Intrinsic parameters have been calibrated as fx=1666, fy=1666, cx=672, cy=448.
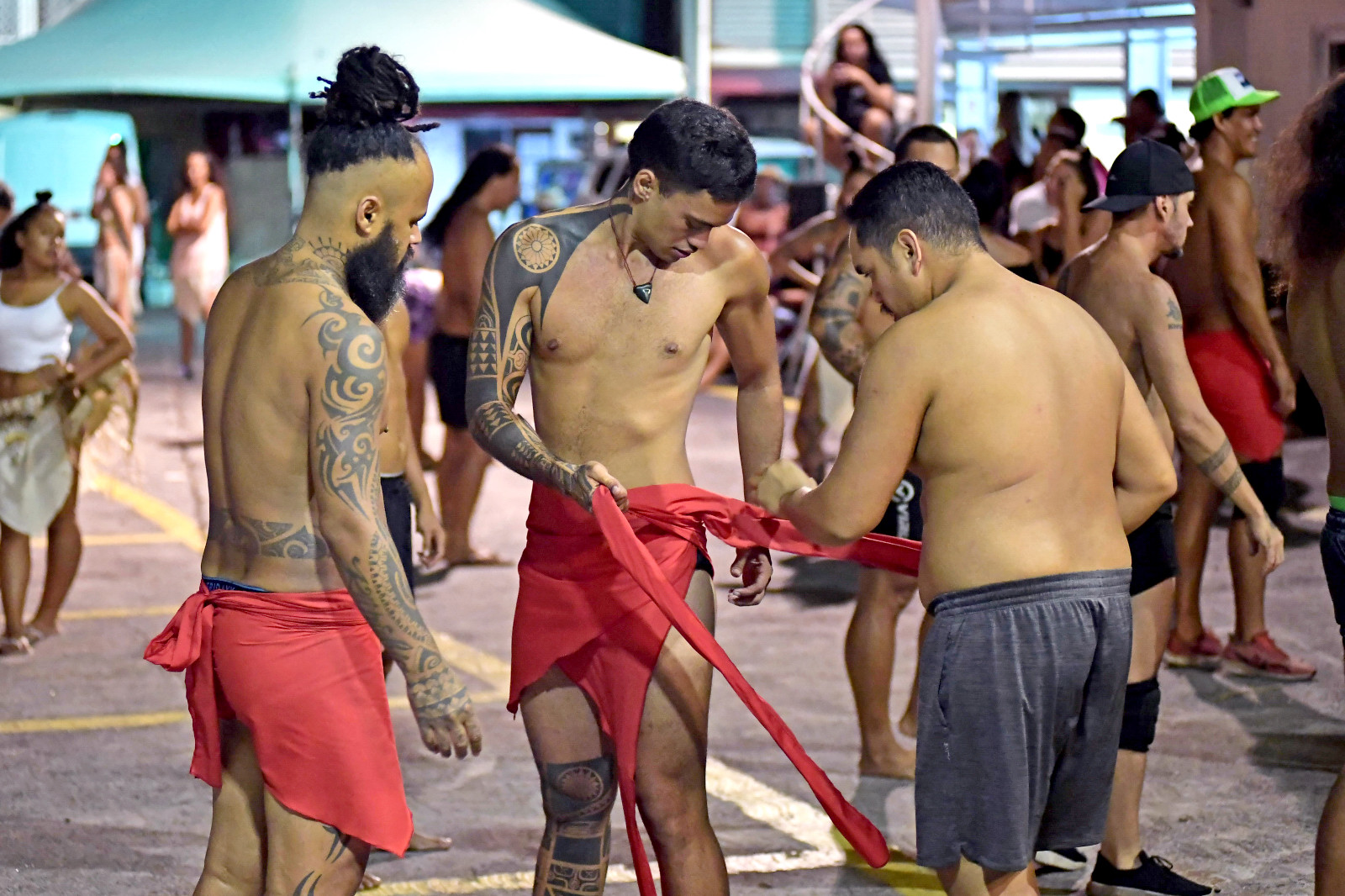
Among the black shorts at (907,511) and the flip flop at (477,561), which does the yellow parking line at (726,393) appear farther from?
the black shorts at (907,511)

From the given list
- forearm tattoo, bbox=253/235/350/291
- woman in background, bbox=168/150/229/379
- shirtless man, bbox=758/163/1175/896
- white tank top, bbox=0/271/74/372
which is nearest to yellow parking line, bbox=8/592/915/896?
shirtless man, bbox=758/163/1175/896

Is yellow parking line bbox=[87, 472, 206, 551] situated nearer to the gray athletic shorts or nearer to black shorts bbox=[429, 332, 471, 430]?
black shorts bbox=[429, 332, 471, 430]

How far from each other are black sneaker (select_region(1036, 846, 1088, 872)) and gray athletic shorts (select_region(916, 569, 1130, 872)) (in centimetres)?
156

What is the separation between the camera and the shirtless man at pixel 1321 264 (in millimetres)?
3979

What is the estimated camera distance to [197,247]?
16.2 meters

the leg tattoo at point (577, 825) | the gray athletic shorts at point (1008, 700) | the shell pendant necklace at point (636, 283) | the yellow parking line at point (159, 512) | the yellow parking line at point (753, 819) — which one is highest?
the shell pendant necklace at point (636, 283)

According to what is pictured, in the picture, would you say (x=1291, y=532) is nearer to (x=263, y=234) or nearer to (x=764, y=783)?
(x=764, y=783)

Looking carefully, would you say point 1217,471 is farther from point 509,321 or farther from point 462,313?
point 462,313

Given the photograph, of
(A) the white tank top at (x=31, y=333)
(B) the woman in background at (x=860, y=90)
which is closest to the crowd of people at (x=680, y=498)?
(A) the white tank top at (x=31, y=333)

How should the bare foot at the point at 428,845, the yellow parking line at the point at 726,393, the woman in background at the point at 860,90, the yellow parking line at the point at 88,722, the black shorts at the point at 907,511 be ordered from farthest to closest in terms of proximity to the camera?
the yellow parking line at the point at 726,393, the woman in background at the point at 860,90, the yellow parking line at the point at 88,722, the black shorts at the point at 907,511, the bare foot at the point at 428,845

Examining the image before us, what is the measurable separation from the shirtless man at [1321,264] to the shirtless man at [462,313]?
5.15 metres

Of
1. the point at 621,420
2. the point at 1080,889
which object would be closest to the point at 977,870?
the point at 621,420

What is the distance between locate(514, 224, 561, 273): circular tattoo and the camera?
12.5ft

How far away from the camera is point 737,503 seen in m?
3.87
